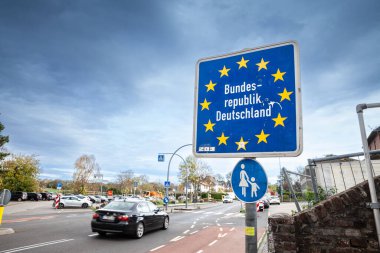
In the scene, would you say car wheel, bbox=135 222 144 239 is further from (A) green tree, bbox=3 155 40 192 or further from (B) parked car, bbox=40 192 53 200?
(B) parked car, bbox=40 192 53 200

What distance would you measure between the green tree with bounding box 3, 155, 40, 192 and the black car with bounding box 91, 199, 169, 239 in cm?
4706

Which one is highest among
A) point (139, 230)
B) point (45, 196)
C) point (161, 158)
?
point (161, 158)

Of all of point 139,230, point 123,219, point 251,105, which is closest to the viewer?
point 251,105

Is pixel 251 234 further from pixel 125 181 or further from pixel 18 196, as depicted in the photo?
pixel 125 181

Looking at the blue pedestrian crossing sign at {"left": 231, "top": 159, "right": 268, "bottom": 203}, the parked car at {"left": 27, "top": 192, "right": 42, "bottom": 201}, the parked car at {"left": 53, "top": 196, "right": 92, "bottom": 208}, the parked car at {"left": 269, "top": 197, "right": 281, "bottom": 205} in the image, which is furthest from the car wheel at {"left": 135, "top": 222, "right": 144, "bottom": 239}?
the parked car at {"left": 27, "top": 192, "right": 42, "bottom": 201}

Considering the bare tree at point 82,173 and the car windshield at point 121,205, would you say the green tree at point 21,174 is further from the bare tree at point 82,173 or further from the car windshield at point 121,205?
the car windshield at point 121,205

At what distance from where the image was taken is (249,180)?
271 centimetres

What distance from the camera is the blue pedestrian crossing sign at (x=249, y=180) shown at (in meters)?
2.63

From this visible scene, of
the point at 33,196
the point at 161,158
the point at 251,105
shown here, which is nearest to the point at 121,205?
the point at 251,105

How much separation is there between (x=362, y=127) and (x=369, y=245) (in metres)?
1.55

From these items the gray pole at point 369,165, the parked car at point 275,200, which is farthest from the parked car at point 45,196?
the gray pole at point 369,165

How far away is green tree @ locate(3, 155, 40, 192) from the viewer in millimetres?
48656

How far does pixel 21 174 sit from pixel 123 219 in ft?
164

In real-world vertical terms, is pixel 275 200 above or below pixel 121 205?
below
